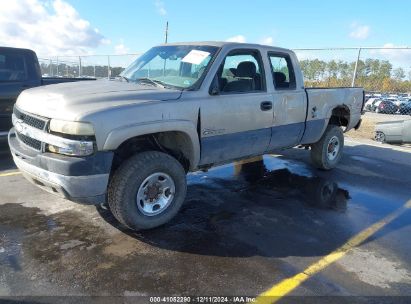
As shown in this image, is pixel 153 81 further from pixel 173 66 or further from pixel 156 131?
pixel 156 131

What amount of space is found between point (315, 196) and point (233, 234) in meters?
1.94

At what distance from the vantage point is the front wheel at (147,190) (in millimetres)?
3906

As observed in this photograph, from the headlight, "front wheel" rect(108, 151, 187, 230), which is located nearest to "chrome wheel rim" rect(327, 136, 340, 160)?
"front wheel" rect(108, 151, 187, 230)

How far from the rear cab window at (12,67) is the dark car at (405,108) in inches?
1097

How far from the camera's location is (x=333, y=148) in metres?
7.24

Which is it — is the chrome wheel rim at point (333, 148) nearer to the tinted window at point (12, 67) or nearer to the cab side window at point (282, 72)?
the cab side window at point (282, 72)

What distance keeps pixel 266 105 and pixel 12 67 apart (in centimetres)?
480

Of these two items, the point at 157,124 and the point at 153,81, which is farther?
the point at 153,81

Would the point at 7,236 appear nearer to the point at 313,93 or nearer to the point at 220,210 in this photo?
the point at 220,210

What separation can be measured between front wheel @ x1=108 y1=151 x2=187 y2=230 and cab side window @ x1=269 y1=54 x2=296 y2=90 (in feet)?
7.03

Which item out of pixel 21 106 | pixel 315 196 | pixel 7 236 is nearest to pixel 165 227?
pixel 7 236

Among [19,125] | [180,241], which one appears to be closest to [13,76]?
[19,125]

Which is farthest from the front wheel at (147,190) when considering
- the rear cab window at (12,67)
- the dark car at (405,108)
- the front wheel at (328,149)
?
the dark car at (405,108)

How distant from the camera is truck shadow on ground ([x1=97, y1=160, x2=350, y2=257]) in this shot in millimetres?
3969
